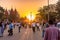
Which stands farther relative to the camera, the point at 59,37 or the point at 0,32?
the point at 0,32

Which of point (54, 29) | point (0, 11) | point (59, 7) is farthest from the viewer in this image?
point (0, 11)

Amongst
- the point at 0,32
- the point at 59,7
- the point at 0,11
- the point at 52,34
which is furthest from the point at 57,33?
the point at 0,11

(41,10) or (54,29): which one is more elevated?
(41,10)

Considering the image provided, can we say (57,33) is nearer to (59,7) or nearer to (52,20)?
(52,20)

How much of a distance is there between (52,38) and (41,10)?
11375 cm

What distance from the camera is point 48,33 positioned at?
30.5 feet

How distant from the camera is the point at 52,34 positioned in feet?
30.5

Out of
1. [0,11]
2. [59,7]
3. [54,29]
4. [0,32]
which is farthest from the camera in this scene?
[0,11]

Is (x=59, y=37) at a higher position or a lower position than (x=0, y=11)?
lower

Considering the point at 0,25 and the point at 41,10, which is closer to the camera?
the point at 0,25

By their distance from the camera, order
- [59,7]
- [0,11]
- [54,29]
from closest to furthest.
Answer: [54,29]
[59,7]
[0,11]

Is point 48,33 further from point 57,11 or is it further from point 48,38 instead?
point 57,11

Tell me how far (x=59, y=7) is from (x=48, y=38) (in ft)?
250

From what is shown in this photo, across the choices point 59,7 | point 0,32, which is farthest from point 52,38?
point 59,7
